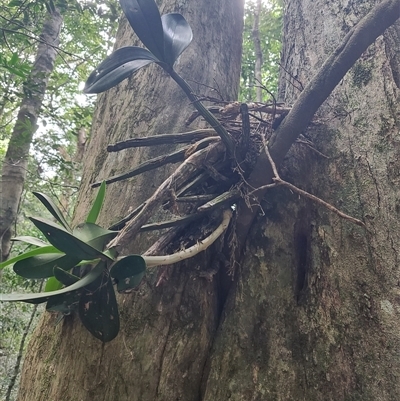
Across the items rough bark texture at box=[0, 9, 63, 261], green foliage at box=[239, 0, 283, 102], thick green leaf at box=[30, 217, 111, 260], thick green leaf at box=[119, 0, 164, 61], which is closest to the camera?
thick green leaf at box=[30, 217, 111, 260]

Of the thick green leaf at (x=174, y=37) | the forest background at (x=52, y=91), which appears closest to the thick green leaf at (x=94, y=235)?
the thick green leaf at (x=174, y=37)

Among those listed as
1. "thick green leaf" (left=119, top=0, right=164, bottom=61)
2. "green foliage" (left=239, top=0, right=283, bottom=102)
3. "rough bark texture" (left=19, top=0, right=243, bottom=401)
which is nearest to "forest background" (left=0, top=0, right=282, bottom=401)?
"green foliage" (left=239, top=0, right=283, bottom=102)

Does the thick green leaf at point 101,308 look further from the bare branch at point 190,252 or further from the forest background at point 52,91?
the forest background at point 52,91

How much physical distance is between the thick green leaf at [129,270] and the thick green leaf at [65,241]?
4cm

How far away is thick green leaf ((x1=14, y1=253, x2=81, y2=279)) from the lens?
64cm

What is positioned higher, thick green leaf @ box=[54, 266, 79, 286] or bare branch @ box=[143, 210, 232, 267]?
bare branch @ box=[143, 210, 232, 267]

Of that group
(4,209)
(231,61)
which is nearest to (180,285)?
(231,61)

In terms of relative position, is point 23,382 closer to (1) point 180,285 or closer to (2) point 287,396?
(1) point 180,285

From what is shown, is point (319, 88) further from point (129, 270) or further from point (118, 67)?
point (129, 270)

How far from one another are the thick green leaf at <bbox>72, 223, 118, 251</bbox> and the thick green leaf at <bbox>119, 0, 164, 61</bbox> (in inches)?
13.8

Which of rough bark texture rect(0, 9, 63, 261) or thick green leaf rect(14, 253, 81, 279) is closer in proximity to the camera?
thick green leaf rect(14, 253, 81, 279)

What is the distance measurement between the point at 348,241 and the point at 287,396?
333 mm

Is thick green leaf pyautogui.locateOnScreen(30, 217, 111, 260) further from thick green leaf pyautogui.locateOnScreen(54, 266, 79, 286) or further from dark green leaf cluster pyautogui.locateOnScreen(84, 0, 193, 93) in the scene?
dark green leaf cluster pyautogui.locateOnScreen(84, 0, 193, 93)

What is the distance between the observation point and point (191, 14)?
1.32 m
